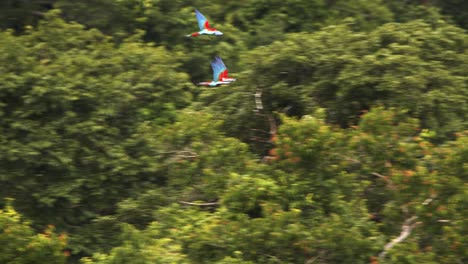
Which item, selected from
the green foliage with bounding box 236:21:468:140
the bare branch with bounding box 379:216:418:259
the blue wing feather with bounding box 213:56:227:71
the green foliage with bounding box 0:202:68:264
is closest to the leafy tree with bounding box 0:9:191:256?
the blue wing feather with bounding box 213:56:227:71

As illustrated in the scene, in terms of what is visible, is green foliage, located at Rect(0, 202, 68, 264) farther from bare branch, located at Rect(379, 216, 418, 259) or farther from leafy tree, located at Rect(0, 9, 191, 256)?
bare branch, located at Rect(379, 216, 418, 259)

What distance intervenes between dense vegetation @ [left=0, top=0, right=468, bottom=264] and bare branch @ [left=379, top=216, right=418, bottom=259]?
19 mm

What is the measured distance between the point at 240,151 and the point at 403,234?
2.36 meters

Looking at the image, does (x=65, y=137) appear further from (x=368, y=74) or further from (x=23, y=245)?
(x=368, y=74)

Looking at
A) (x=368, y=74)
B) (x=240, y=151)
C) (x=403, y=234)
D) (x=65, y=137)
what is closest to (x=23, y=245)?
(x=65, y=137)

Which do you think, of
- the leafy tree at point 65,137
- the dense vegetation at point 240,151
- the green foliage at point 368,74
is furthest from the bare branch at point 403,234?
the leafy tree at point 65,137

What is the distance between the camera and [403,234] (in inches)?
334

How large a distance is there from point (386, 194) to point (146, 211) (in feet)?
9.26

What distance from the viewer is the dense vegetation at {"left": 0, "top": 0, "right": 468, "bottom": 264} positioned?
845 centimetres

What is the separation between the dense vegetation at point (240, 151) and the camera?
8453 mm

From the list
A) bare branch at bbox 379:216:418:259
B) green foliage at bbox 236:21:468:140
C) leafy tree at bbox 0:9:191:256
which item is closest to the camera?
bare branch at bbox 379:216:418:259

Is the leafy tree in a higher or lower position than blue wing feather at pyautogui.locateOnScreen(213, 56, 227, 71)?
lower

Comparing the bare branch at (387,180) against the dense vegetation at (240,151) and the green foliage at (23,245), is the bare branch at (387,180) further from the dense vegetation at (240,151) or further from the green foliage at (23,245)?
the green foliage at (23,245)

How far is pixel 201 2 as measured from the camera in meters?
15.6
